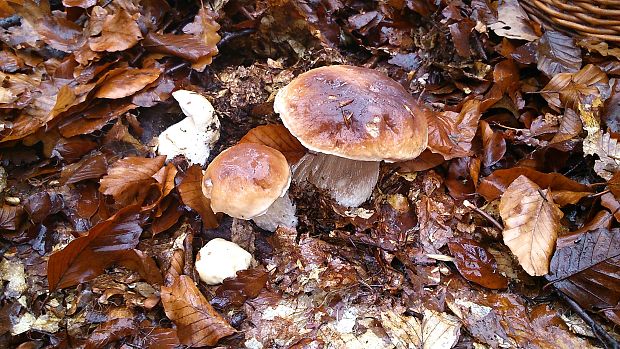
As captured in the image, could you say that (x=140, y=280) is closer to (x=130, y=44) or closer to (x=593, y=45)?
(x=130, y=44)

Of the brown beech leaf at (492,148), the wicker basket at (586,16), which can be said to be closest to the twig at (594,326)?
the brown beech leaf at (492,148)

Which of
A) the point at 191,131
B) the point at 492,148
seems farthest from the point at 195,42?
the point at 492,148

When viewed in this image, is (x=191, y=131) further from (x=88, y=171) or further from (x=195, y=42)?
(x=195, y=42)

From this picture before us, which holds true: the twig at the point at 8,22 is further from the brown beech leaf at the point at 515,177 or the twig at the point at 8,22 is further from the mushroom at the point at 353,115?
the brown beech leaf at the point at 515,177

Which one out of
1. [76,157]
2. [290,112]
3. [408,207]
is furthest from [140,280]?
[408,207]

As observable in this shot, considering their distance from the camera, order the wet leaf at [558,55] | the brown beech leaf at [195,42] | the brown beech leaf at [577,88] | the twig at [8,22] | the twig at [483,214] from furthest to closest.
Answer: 1. the twig at [8,22]
2. the brown beech leaf at [195,42]
3. the wet leaf at [558,55]
4. the brown beech leaf at [577,88]
5. the twig at [483,214]

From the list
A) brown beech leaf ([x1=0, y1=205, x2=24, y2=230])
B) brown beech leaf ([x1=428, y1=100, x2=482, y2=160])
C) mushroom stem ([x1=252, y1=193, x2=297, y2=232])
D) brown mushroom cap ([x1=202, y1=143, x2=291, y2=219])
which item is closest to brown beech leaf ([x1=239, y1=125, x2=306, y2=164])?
mushroom stem ([x1=252, y1=193, x2=297, y2=232])

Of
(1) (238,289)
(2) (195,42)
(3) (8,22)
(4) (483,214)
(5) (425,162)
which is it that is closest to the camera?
(1) (238,289)
